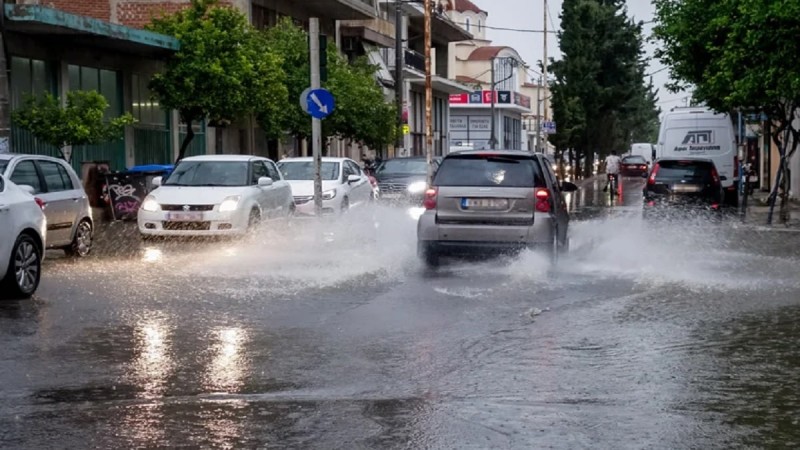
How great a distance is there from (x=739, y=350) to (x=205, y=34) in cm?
2523

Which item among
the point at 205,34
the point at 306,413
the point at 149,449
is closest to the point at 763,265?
the point at 306,413

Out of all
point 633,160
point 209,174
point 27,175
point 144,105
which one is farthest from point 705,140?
point 633,160

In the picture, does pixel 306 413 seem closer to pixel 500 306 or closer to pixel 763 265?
pixel 500 306

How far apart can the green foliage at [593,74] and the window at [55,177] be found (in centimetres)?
5980

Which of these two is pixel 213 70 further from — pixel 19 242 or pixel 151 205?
pixel 19 242

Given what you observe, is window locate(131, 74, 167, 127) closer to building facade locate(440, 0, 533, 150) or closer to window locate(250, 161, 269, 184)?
window locate(250, 161, 269, 184)

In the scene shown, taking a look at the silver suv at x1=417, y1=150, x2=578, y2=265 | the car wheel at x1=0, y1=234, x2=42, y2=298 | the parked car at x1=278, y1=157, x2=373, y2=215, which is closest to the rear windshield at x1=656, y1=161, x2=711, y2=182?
the parked car at x1=278, y1=157, x2=373, y2=215

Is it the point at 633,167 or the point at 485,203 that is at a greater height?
the point at 485,203

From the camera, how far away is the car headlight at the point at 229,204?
19.6 metres

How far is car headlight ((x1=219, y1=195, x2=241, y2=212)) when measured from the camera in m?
19.6

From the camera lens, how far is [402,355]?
370 inches

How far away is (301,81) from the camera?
38.8m

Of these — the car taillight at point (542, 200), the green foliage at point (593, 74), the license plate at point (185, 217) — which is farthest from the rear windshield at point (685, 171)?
the green foliage at point (593, 74)

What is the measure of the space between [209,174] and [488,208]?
7128 millimetres
